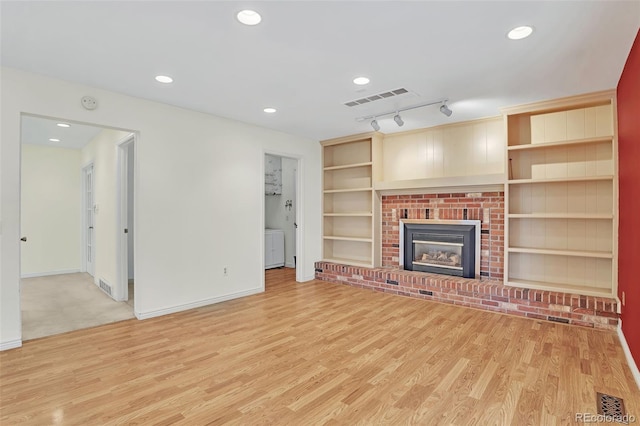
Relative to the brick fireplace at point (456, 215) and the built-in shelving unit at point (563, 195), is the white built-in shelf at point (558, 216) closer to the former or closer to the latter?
the built-in shelving unit at point (563, 195)

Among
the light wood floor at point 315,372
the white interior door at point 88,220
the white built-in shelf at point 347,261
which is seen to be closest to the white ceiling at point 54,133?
the white interior door at point 88,220

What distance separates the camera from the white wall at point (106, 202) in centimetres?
447

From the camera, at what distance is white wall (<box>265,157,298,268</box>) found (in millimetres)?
7086

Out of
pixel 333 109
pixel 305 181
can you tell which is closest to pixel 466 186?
pixel 333 109

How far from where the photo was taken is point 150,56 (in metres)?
2.61

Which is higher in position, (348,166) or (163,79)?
(163,79)

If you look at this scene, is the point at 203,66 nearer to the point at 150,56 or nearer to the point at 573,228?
the point at 150,56

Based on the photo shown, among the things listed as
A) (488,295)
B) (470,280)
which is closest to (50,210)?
(470,280)

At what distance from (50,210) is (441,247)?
722 cm

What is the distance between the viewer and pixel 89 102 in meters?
3.20

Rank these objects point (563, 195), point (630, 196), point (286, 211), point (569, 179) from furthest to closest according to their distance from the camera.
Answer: point (286, 211) < point (563, 195) < point (569, 179) < point (630, 196)

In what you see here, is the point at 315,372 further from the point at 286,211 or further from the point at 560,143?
the point at 286,211

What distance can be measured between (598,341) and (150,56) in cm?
467

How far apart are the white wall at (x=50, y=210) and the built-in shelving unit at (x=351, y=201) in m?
5.07
